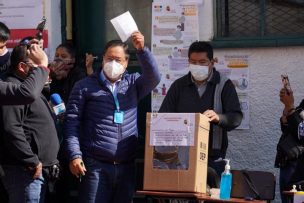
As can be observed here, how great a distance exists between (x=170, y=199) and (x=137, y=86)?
1.06 meters

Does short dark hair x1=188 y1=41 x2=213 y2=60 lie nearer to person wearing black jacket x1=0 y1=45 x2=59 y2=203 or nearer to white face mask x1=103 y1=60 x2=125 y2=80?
white face mask x1=103 y1=60 x2=125 y2=80

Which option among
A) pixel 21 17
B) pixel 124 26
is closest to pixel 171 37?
pixel 124 26

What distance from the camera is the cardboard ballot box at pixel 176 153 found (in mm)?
5352

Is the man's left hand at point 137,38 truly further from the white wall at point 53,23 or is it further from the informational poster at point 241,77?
the white wall at point 53,23

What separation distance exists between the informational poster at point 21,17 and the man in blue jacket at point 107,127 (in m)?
1.61

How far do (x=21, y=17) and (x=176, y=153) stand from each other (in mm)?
2749

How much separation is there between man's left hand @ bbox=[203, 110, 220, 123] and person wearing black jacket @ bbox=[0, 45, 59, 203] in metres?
1.20

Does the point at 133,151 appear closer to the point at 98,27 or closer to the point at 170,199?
the point at 170,199

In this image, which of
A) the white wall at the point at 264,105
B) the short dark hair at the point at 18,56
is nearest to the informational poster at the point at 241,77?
the white wall at the point at 264,105

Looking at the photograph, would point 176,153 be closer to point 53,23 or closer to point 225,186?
point 225,186

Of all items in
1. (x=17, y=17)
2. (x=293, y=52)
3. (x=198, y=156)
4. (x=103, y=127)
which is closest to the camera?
(x=198, y=156)

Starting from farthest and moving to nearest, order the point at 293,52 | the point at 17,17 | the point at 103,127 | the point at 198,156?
the point at 17,17 → the point at 293,52 → the point at 103,127 → the point at 198,156

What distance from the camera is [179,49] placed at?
22.5 feet

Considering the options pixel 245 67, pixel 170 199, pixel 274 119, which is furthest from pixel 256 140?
pixel 170 199
